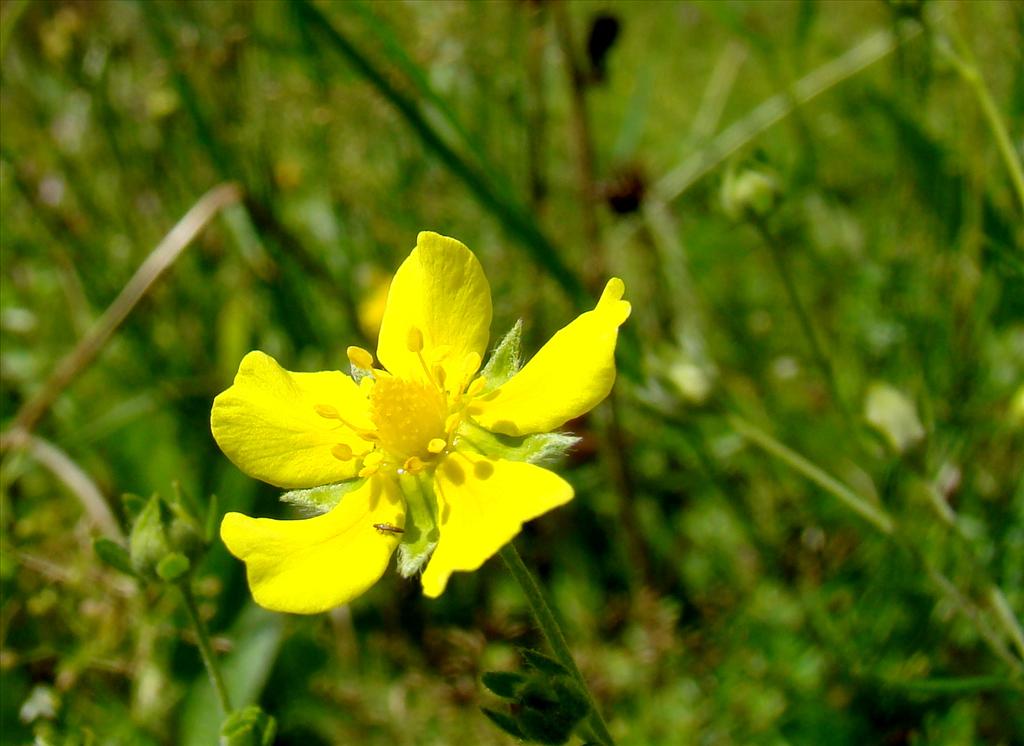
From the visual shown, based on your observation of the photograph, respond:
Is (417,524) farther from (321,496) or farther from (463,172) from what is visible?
(463,172)

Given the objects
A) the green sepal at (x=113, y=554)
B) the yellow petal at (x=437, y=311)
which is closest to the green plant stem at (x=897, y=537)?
the yellow petal at (x=437, y=311)

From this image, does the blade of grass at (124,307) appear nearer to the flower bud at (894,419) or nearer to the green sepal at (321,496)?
the green sepal at (321,496)

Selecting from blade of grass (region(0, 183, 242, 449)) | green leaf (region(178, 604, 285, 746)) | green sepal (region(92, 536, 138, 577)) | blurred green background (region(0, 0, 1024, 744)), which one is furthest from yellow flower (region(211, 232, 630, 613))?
blade of grass (region(0, 183, 242, 449))

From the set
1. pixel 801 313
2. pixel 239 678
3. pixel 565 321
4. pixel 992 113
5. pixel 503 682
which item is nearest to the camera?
pixel 503 682

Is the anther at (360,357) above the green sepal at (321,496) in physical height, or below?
above

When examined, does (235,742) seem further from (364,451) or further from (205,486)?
(205,486)

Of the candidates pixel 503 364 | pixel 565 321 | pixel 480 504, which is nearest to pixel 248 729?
pixel 480 504

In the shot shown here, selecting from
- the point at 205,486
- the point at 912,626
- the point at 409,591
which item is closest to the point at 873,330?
the point at 912,626
